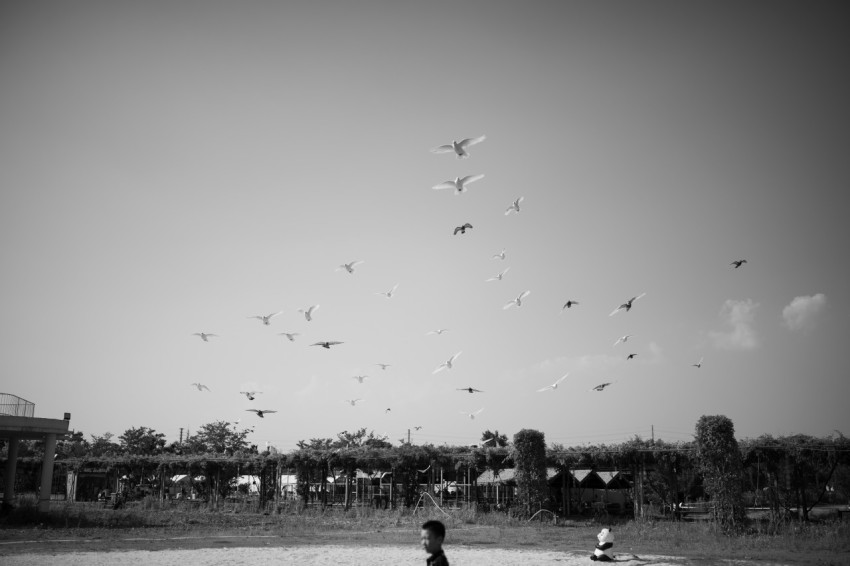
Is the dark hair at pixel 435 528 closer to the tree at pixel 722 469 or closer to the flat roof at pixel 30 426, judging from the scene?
the tree at pixel 722 469

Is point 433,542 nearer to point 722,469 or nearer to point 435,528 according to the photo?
point 435,528

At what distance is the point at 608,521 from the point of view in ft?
83.7

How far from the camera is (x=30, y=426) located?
22953 millimetres

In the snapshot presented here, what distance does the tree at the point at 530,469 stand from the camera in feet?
86.3

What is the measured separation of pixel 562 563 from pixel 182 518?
18634 millimetres

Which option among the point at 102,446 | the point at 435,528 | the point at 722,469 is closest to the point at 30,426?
the point at 435,528

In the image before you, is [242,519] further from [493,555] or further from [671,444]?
[671,444]

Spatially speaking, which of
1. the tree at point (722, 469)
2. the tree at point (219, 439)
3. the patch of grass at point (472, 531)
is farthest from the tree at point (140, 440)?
the tree at point (722, 469)

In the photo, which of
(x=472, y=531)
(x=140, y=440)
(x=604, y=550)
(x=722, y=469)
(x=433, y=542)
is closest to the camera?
(x=433, y=542)

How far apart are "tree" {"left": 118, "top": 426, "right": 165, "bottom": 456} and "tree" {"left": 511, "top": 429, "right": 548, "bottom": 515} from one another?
4388cm

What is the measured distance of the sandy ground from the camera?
13442 millimetres

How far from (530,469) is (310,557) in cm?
1469

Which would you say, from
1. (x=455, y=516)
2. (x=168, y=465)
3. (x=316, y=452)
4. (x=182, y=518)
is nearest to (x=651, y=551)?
(x=455, y=516)

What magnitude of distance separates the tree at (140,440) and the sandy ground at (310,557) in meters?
47.9
